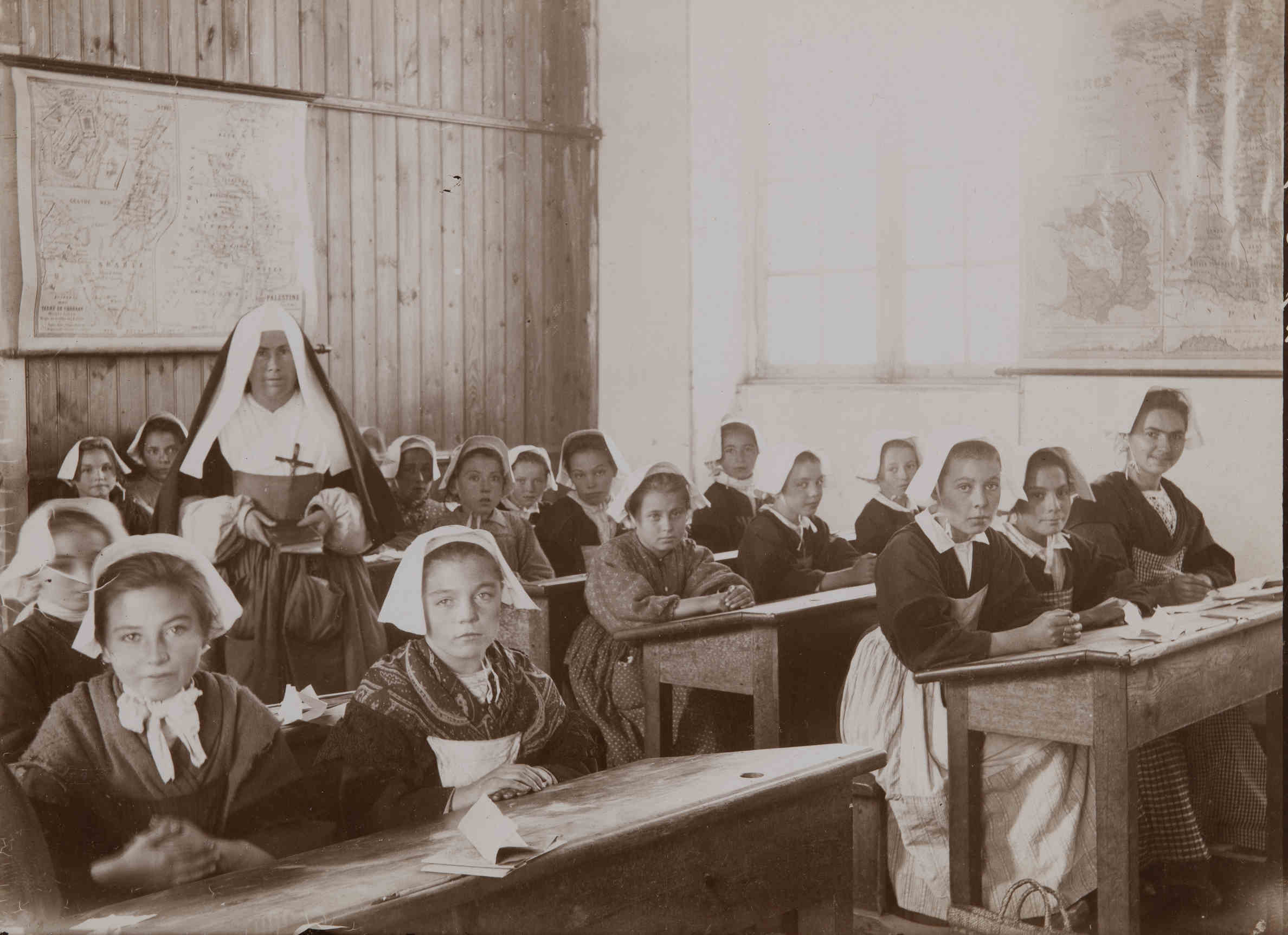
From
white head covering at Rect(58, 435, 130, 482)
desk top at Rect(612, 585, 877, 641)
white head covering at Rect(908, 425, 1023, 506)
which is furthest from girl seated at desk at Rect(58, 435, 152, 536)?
white head covering at Rect(908, 425, 1023, 506)

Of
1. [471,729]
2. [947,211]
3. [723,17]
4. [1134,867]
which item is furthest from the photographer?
[947,211]

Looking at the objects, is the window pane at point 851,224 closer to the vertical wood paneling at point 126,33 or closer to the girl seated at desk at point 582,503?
the girl seated at desk at point 582,503

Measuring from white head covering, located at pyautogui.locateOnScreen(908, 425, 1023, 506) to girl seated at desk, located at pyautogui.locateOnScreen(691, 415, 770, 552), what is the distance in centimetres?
60

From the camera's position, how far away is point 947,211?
4.11 m

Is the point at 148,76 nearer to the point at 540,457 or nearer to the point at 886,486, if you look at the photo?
the point at 540,457

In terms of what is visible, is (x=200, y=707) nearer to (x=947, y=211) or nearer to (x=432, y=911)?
(x=432, y=911)

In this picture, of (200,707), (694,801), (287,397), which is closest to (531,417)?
(287,397)

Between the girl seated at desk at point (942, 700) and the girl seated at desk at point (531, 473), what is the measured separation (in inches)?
35.6

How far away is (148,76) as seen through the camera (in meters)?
3.03

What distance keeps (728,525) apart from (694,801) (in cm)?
242

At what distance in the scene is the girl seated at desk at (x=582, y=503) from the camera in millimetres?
3783

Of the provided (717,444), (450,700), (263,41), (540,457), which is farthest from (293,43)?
(450,700)

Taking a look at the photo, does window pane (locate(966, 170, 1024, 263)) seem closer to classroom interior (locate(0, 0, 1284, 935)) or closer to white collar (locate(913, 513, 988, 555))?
classroom interior (locate(0, 0, 1284, 935))

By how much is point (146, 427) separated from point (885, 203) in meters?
2.18
